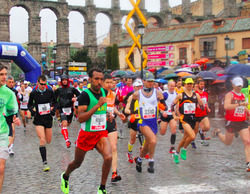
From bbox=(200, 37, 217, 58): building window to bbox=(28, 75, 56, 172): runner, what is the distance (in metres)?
40.6

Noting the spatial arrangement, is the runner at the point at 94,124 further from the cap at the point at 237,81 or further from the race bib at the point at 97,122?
the cap at the point at 237,81

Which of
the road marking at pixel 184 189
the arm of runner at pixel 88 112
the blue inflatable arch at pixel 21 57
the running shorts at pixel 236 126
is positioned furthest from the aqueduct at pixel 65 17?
the arm of runner at pixel 88 112

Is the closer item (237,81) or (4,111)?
(4,111)

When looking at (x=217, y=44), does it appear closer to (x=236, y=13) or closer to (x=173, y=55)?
(x=173, y=55)

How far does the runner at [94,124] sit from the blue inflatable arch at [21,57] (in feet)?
53.5

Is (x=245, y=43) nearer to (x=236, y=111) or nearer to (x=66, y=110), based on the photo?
(x=66, y=110)

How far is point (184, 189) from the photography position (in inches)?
249

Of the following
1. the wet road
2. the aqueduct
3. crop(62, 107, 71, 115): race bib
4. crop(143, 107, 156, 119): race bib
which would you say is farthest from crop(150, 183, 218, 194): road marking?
the aqueduct

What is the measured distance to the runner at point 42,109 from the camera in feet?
28.0

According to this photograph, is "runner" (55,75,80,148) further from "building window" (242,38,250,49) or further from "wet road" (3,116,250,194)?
"building window" (242,38,250,49)

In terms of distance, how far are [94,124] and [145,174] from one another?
2.27 metres

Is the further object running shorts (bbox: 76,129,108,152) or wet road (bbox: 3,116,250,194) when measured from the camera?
wet road (bbox: 3,116,250,194)

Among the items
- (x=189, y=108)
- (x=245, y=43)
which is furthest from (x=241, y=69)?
(x=245, y=43)

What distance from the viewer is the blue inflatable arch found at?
21.2m
